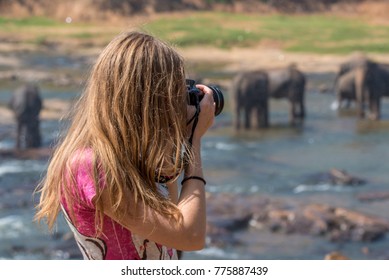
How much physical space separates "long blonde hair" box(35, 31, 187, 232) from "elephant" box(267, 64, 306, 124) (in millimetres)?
6092

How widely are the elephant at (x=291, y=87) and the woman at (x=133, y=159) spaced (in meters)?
6.09

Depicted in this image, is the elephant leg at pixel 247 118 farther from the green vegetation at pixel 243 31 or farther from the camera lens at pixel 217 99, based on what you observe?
the camera lens at pixel 217 99

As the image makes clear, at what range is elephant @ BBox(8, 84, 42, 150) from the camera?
271 inches

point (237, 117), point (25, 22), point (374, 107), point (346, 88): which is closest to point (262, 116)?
point (237, 117)

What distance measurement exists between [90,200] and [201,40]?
21.1 ft

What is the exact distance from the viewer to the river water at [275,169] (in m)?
5.26

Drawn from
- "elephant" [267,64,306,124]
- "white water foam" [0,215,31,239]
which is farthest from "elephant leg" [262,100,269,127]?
"white water foam" [0,215,31,239]

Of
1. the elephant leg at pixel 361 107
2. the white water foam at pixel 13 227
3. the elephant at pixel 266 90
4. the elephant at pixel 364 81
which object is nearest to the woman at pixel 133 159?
the white water foam at pixel 13 227

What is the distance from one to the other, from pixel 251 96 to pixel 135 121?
645cm

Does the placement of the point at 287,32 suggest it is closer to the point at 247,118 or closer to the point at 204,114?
the point at 247,118

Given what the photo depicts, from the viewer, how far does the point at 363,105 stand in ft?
24.8
